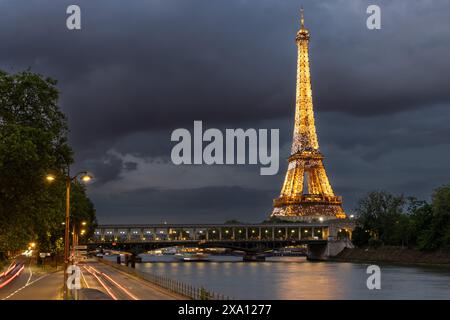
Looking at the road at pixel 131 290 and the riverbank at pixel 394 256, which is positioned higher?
the road at pixel 131 290

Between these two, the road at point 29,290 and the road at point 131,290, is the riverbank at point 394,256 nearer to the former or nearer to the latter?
the road at point 131,290

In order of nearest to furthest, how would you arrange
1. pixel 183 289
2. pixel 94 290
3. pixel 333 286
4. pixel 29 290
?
1. pixel 94 290
2. pixel 29 290
3. pixel 183 289
4. pixel 333 286

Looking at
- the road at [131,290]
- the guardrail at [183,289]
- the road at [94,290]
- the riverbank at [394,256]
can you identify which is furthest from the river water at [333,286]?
the riverbank at [394,256]

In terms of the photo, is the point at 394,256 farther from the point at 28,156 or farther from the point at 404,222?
the point at 28,156

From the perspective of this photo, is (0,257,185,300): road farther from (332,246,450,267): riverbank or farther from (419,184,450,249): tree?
(332,246,450,267): riverbank

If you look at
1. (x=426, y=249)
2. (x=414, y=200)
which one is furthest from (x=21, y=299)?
(x=414, y=200)

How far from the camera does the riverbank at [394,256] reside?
14162 centimetres

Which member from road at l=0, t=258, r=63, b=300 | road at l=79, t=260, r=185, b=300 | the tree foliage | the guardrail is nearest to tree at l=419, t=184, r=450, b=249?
the tree foliage

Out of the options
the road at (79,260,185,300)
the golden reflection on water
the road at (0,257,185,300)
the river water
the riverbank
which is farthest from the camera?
the riverbank

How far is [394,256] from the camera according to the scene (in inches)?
6299

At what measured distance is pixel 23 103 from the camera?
64.7 m

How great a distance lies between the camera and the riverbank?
465 ft

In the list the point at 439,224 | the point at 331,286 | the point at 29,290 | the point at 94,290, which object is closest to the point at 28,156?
the point at 94,290
